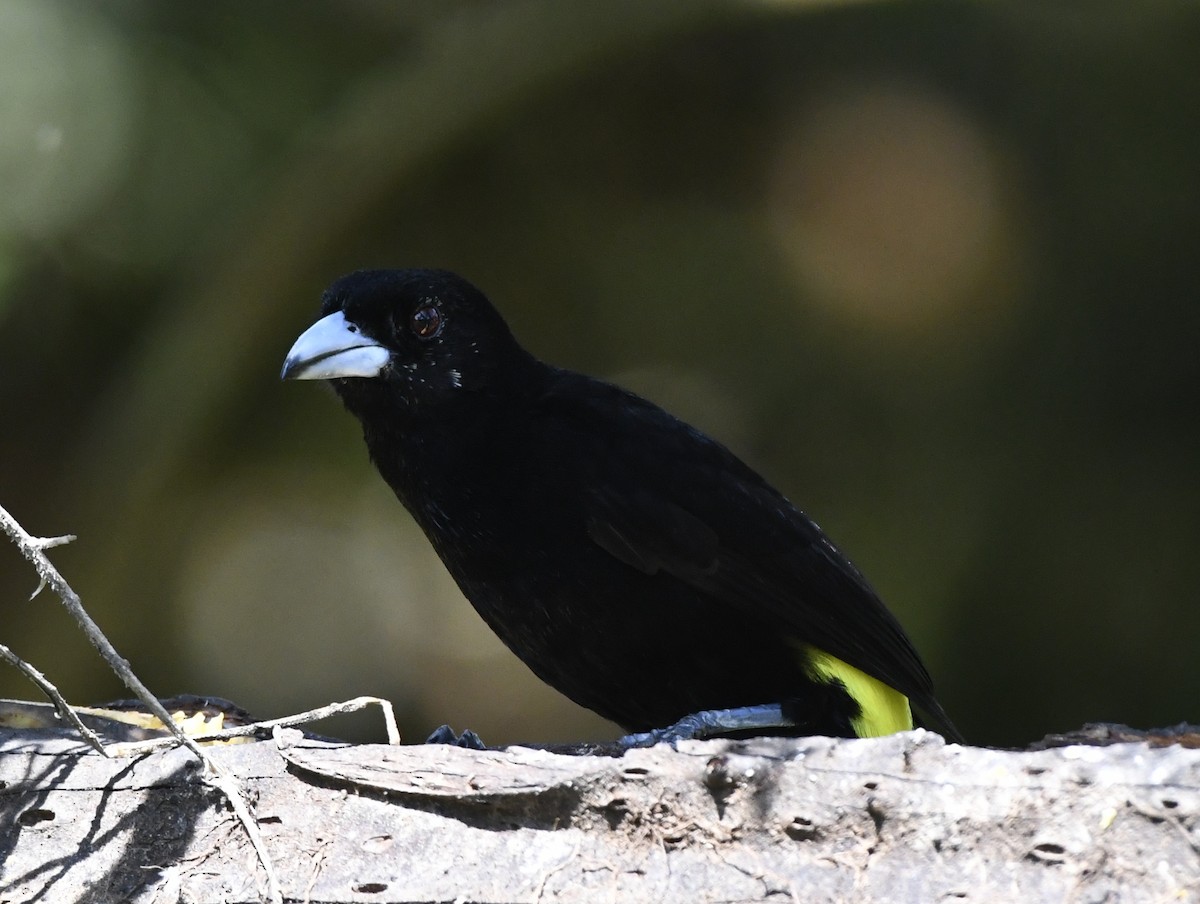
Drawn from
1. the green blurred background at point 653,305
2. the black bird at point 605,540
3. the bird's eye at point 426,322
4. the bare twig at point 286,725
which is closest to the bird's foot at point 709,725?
the black bird at point 605,540


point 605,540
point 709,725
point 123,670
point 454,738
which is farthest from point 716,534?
point 123,670

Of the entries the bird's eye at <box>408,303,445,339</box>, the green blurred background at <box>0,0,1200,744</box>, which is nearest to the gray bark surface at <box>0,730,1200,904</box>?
the bird's eye at <box>408,303,445,339</box>

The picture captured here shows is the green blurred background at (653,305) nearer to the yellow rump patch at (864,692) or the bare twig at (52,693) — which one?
the yellow rump patch at (864,692)

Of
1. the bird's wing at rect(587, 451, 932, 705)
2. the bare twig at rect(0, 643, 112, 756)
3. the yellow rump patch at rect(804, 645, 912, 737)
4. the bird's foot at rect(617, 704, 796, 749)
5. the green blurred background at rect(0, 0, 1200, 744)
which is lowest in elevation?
the bare twig at rect(0, 643, 112, 756)

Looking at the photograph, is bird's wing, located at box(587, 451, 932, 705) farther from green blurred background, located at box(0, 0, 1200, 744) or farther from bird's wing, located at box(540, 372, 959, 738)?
green blurred background, located at box(0, 0, 1200, 744)

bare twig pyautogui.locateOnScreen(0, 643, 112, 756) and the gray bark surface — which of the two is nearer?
the gray bark surface

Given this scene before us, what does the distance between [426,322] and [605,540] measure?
0.79 meters

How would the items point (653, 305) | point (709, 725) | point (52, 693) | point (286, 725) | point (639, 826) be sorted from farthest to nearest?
point (653, 305) → point (709, 725) → point (286, 725) → point (52, 693) → point (639, 826)

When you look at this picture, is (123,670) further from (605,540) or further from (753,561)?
(753,561)

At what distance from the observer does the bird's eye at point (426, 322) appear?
345 centimetres

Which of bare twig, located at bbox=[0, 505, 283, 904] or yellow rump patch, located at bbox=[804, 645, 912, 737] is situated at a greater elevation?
yellow rump patch, located at bbox=[804, 645, 912, 737]

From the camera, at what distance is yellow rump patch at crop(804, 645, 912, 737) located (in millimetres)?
3326

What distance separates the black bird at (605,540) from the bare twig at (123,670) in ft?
3.23

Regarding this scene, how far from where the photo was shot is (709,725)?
122 inches
